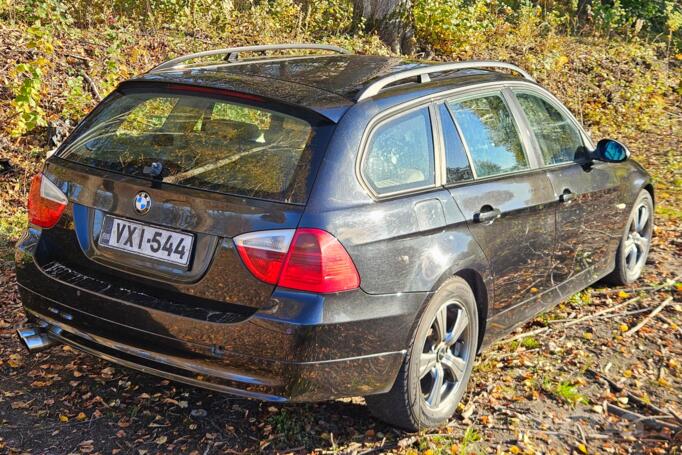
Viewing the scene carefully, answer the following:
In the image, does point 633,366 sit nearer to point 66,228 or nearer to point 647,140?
point 66,228

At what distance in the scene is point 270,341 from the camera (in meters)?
3.24

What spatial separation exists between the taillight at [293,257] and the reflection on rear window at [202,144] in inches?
6.8

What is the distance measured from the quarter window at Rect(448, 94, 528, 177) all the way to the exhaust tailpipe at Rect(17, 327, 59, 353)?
90.5 inches

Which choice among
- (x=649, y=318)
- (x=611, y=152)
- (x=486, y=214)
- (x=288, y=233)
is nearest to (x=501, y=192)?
(x=486, y=214)

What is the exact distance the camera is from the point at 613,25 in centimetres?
1576

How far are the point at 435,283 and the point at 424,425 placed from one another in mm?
734

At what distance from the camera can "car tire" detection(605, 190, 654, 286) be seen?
236 inches

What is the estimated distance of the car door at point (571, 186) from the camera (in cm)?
490

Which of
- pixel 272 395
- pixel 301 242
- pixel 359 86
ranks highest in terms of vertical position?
pixel 359 86

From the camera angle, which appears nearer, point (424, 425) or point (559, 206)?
point (424, 425)

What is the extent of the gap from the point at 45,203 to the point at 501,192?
2.34 m

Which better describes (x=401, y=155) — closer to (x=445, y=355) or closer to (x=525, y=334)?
(x=445, y=355)

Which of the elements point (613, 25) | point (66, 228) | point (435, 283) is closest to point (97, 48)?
point (66, 228)

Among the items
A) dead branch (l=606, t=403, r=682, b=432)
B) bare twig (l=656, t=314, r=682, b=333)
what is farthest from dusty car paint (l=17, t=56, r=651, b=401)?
bare twig (l=656, t=314, r=682, b=333)
